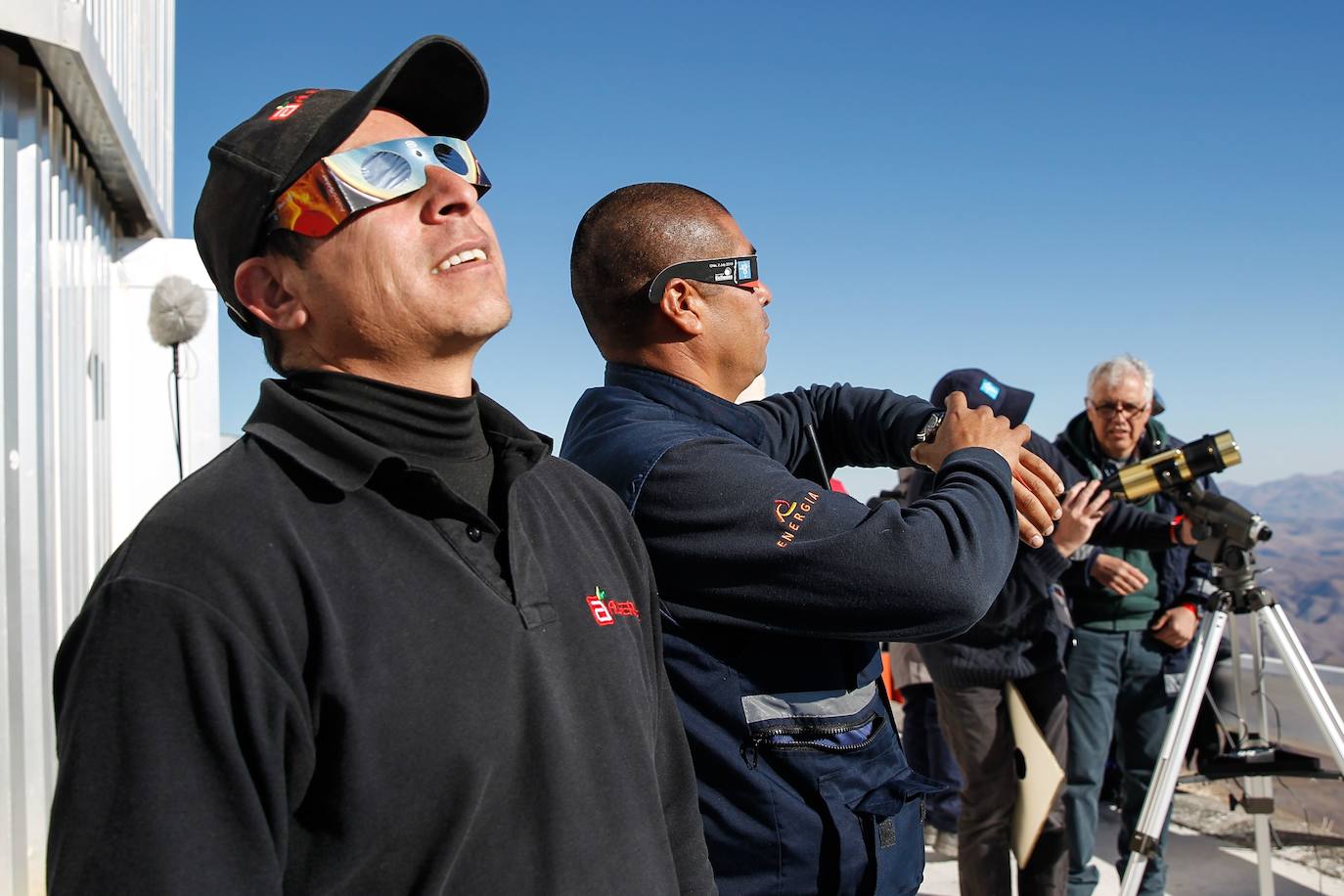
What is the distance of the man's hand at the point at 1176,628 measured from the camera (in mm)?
4988

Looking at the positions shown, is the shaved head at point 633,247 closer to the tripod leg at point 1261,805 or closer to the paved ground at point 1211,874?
the tripod leg at point 1261,805

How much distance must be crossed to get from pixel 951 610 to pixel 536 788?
2.81ft

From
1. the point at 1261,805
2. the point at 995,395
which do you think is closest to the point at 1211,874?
the point at 1261,805

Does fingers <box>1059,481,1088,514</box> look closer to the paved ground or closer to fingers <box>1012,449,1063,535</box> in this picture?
fingers <box>1012,449,1063,535</box>

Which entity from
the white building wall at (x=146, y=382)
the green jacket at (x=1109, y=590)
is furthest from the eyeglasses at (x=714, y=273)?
the white building wall at (x=146, y=382)

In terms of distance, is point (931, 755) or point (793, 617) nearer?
point (793, 617)

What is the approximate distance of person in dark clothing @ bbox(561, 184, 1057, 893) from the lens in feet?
6.02

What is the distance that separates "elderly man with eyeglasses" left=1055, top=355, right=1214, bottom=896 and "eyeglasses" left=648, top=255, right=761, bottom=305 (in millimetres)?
3258

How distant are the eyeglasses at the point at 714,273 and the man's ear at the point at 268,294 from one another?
0.94m

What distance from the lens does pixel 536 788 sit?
1.28 m

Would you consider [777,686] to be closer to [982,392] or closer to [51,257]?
[982,392]

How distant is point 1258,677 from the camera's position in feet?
14.8

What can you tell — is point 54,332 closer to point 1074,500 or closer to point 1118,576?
point 1074,500

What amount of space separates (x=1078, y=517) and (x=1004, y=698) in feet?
3.08
